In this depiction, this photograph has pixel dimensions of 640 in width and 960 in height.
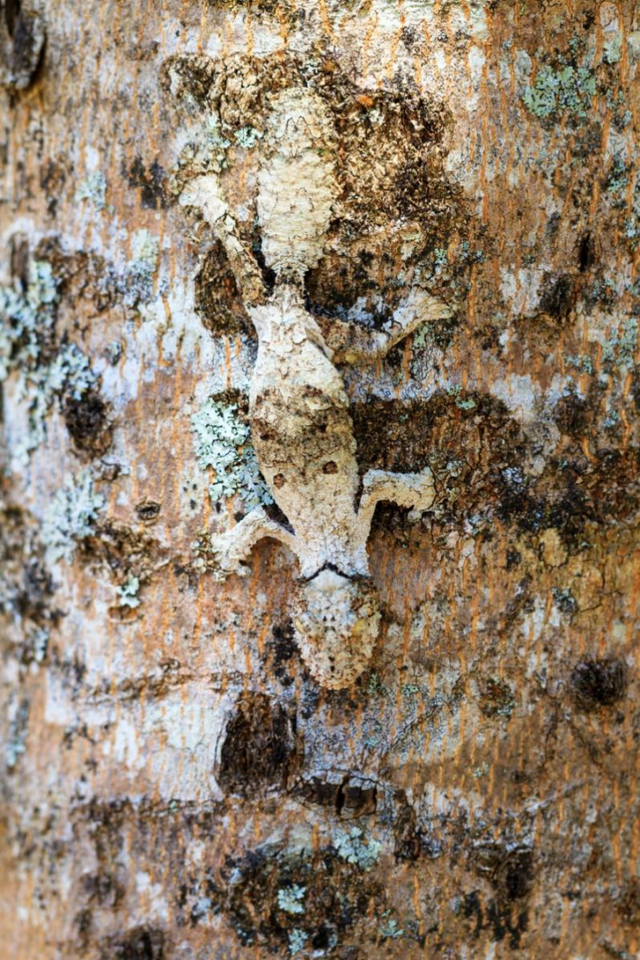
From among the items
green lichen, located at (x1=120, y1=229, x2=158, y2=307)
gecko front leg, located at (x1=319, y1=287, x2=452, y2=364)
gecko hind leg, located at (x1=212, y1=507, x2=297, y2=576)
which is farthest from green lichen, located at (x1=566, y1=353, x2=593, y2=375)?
green lichen, located at (x1=120, y1=229, x2=158, y2=307)

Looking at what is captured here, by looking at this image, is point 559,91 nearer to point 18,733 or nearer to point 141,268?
point 141,268

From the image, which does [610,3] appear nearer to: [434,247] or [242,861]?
[434,247]

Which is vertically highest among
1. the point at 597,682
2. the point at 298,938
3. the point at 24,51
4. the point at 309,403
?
the point at 24,51

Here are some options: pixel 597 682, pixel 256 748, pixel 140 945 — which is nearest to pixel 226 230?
pixel 256 748

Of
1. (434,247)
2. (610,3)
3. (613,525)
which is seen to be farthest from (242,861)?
(610,3)

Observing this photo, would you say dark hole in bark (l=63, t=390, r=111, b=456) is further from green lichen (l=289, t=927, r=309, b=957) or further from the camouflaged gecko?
green lichen (l=289, t=927, r=309, b=957)
